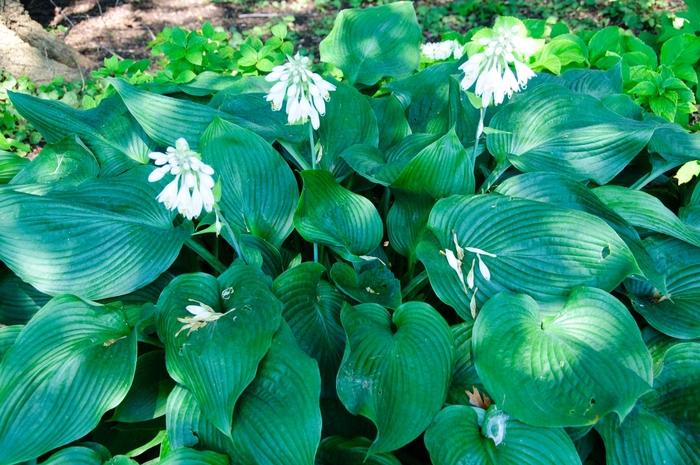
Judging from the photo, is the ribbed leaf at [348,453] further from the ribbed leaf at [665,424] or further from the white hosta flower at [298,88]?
the white hosta flower at [298,88]

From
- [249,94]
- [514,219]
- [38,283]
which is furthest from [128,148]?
[514,219]

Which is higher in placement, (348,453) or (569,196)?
(569,196)

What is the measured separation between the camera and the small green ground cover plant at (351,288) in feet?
6.02

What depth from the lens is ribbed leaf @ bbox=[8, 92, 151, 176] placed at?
2.72 metres

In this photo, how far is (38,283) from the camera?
212 cm

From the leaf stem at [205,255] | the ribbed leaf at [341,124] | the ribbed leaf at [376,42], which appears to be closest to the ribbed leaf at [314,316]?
the leaf stem at [205,255]

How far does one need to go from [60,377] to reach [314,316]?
796 mm

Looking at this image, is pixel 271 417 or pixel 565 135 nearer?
pixel 271 417

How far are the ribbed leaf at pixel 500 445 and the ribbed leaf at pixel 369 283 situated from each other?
470 millimetres

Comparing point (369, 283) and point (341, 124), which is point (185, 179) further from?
point (341, 124)

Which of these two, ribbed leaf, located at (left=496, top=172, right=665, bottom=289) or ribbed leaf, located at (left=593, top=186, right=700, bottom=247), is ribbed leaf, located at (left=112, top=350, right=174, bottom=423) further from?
ribbed leaf, located at (left=593, top=186, right=700, bottom=247)

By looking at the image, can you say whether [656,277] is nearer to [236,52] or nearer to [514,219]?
[514,219]

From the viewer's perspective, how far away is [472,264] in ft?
6.77

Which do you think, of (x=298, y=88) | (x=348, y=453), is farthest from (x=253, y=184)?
(x=348, y=453)
